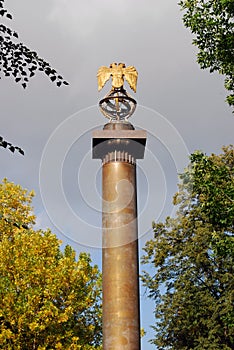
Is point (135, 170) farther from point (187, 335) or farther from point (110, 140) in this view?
point (187, 335)

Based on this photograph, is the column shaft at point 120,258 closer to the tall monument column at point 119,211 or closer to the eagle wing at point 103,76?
the tall monument column at point 119,211

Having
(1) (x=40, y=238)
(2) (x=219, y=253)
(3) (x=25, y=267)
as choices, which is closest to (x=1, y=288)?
(3) (x=25, y=267)

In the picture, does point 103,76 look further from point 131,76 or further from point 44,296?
point 44,296

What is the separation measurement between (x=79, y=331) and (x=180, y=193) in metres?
8.97

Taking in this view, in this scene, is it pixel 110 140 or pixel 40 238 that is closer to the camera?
pixel 110 140

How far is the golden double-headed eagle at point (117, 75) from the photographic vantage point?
460 inches

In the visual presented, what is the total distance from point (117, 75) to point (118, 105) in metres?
0.62

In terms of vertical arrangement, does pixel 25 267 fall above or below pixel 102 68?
below

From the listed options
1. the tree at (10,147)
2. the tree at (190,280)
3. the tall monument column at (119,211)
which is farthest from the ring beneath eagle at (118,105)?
the tree at (190,280)

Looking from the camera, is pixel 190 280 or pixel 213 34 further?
pixel 190 280

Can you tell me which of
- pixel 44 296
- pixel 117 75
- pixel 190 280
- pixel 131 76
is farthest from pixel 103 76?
pixel 190 280

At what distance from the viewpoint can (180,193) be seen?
25.2m

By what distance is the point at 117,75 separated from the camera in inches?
461

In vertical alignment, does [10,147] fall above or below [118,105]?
below
